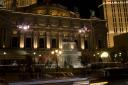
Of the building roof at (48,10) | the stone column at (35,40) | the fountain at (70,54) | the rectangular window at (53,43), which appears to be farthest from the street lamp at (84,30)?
the stone column at (35,40)

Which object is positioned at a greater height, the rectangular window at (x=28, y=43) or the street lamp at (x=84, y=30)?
the street lamp at (x=84, y=30)

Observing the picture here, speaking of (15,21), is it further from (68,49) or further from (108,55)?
(108,55)

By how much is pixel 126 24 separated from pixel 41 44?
2989 centimetres

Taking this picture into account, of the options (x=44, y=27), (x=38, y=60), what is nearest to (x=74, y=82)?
(x=38, y=60)

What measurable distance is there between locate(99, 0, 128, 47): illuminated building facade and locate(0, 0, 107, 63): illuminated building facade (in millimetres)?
3770

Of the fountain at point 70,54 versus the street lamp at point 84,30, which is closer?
the street lamp at point 84,30

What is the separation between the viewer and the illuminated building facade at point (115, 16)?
66.1 m

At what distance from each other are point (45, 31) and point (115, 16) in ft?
85.3

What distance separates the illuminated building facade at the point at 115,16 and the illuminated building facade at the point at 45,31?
12.4ft

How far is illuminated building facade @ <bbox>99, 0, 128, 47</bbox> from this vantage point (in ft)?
217

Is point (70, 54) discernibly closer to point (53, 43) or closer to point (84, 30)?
point (53, 43)

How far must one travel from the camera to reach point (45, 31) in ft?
178

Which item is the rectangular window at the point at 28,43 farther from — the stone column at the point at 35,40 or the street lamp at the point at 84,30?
the street lamp at the point at 84,30

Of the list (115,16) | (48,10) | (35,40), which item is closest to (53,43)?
(35,40)
